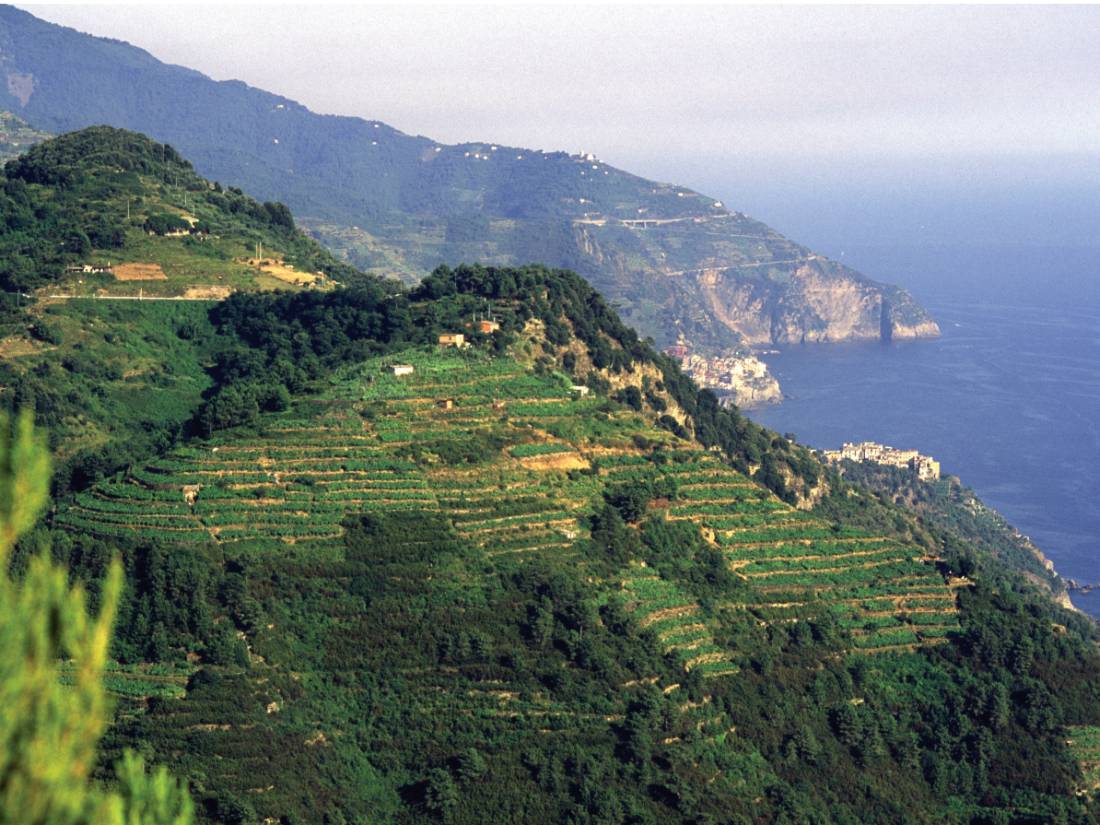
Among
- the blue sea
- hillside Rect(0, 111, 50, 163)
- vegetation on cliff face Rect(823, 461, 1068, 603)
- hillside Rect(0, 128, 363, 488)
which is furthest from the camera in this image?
hillside Rect(0, 111, 50, 163)

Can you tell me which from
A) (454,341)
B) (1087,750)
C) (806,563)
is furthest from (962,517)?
(1087,750)

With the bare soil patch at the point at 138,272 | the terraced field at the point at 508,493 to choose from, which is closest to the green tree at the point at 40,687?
the terraced field at the point at 508,493

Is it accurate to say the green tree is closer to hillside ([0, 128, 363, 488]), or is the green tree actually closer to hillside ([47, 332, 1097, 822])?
hillside ([47, 332, 1097, 822])

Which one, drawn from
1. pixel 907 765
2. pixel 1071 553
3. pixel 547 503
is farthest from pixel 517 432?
pixel 1071 553

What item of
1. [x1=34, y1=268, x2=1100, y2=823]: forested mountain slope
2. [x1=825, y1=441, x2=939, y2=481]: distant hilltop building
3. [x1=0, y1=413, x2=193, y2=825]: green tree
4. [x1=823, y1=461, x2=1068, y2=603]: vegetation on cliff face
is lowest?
[x1=823, y1=461, x2=1068, y2=603]: vegetation on cliff face

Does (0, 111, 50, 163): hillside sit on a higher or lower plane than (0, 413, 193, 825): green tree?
higher

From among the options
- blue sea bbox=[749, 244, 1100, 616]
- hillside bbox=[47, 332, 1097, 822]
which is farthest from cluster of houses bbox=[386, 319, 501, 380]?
blue sea bbox=[749, 244, 1100, 616]

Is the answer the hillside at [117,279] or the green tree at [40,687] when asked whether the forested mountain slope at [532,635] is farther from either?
the green tree at [40,687]
